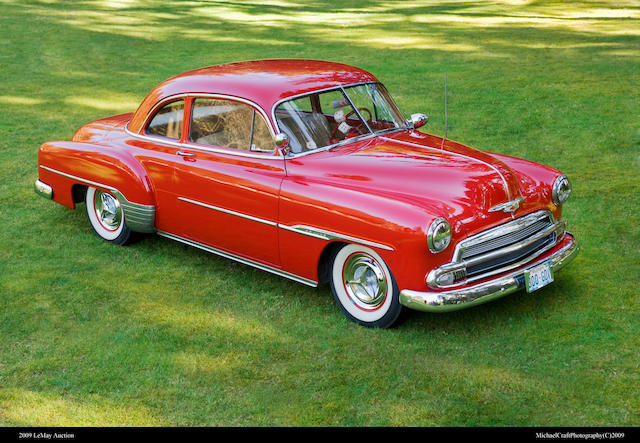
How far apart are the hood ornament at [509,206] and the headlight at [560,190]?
47 centimetres

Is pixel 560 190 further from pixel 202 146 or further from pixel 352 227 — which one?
pixel 202 146

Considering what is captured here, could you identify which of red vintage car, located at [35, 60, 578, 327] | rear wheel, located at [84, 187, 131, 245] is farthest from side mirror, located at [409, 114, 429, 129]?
rear wheel, located at [84, 187, 131, 245]

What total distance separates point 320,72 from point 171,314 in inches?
93.1

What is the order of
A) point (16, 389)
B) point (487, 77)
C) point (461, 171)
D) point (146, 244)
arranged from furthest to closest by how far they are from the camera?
point (487, 77)
point (146, 244)
point (461, 171)
point (16, 389)

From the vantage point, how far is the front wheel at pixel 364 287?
534 cm

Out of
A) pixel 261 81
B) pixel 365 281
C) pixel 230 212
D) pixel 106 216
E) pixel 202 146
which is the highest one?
pixel 261 81

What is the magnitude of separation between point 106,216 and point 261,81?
86.2 inches

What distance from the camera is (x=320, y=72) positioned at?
6.52 m

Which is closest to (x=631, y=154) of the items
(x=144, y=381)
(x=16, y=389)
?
(x=144, y=381)

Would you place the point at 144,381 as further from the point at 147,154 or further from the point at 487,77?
the point at 487,77

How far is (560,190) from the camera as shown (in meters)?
5.86

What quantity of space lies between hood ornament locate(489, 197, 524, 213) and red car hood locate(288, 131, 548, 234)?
0.08 ft

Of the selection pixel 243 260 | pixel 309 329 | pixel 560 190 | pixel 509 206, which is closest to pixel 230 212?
pixel 243 260

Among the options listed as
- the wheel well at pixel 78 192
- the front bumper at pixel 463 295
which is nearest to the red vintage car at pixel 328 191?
the front bumper at pixel 463 295
